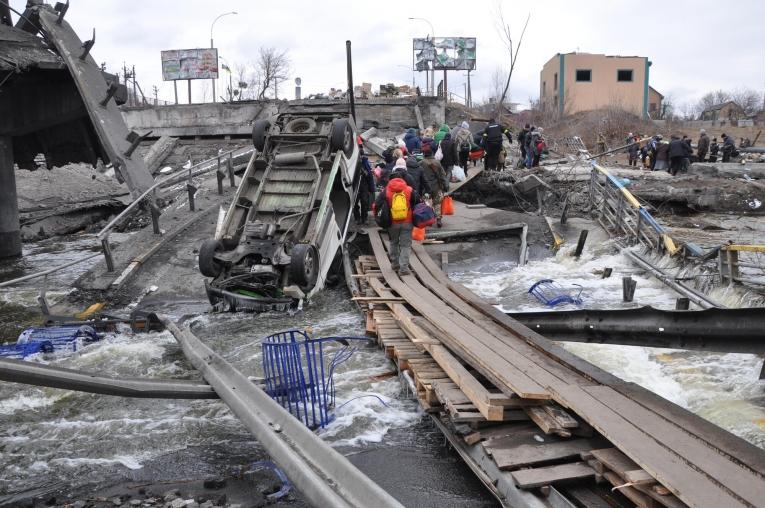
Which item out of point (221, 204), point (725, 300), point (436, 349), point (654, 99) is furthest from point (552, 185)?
point (654, 99)

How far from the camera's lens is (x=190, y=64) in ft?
153

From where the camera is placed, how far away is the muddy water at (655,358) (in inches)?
239

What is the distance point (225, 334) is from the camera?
9.31 meters

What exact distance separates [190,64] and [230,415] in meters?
44.2

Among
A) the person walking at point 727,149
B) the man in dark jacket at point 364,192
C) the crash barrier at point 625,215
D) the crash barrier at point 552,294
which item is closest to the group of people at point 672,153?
the person walking at point 727,149

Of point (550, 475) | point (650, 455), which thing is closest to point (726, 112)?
point (650, 455)

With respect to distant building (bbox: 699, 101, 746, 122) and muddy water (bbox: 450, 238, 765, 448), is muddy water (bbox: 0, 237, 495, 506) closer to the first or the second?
muddy water (bbox: 450, 238, 765, 448)

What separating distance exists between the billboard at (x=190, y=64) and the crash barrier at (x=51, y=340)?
39842 mm

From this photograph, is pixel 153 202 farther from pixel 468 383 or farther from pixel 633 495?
pixel 633 495

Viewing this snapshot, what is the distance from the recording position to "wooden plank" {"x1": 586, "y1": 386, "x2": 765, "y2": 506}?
3699 mm

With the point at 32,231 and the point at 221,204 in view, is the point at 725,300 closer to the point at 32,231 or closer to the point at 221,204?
the point at 221,204

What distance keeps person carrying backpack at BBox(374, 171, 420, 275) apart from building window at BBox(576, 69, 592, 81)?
44.4 metres

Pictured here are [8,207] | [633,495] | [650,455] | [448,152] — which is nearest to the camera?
[633,495]

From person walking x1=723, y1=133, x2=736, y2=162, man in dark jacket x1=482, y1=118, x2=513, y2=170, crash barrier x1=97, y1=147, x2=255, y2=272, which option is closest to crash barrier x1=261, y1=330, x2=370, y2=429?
crash barrier x1=97, y1=147, x2=255, y2=272
